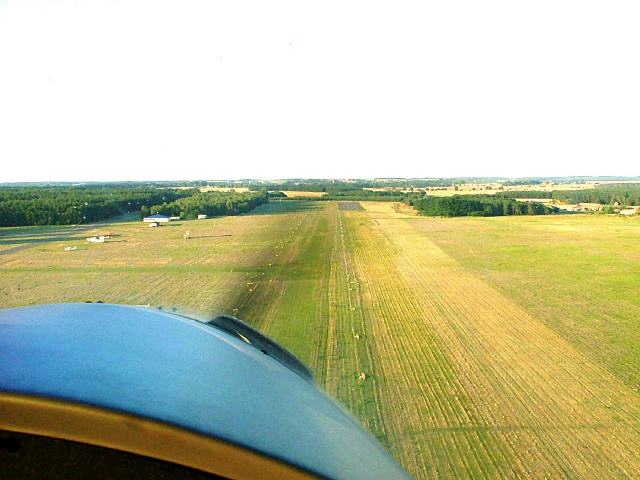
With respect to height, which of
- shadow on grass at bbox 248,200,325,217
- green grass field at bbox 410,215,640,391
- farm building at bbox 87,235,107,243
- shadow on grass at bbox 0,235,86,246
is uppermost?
shadow on grass at bbox 0,235,86,246

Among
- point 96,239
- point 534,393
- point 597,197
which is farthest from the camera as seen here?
point 597,197

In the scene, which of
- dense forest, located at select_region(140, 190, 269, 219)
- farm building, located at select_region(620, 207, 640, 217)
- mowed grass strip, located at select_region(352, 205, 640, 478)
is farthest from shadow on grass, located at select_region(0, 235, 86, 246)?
farm building, located at select_region(620, 207, 640, 217)

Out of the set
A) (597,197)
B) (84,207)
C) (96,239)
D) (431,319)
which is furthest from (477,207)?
(96,239)

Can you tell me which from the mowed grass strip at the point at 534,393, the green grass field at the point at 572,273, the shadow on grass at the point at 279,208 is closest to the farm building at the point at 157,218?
the shadow on grass at the point at 279,208

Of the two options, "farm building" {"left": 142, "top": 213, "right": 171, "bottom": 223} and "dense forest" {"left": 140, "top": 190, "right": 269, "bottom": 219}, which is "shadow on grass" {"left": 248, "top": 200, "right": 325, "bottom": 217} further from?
"farm building" {"left": 142, "top": 213, "right": 171, "bottom": 223}

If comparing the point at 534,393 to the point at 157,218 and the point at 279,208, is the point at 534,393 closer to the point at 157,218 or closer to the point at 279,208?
the point at 157,218
